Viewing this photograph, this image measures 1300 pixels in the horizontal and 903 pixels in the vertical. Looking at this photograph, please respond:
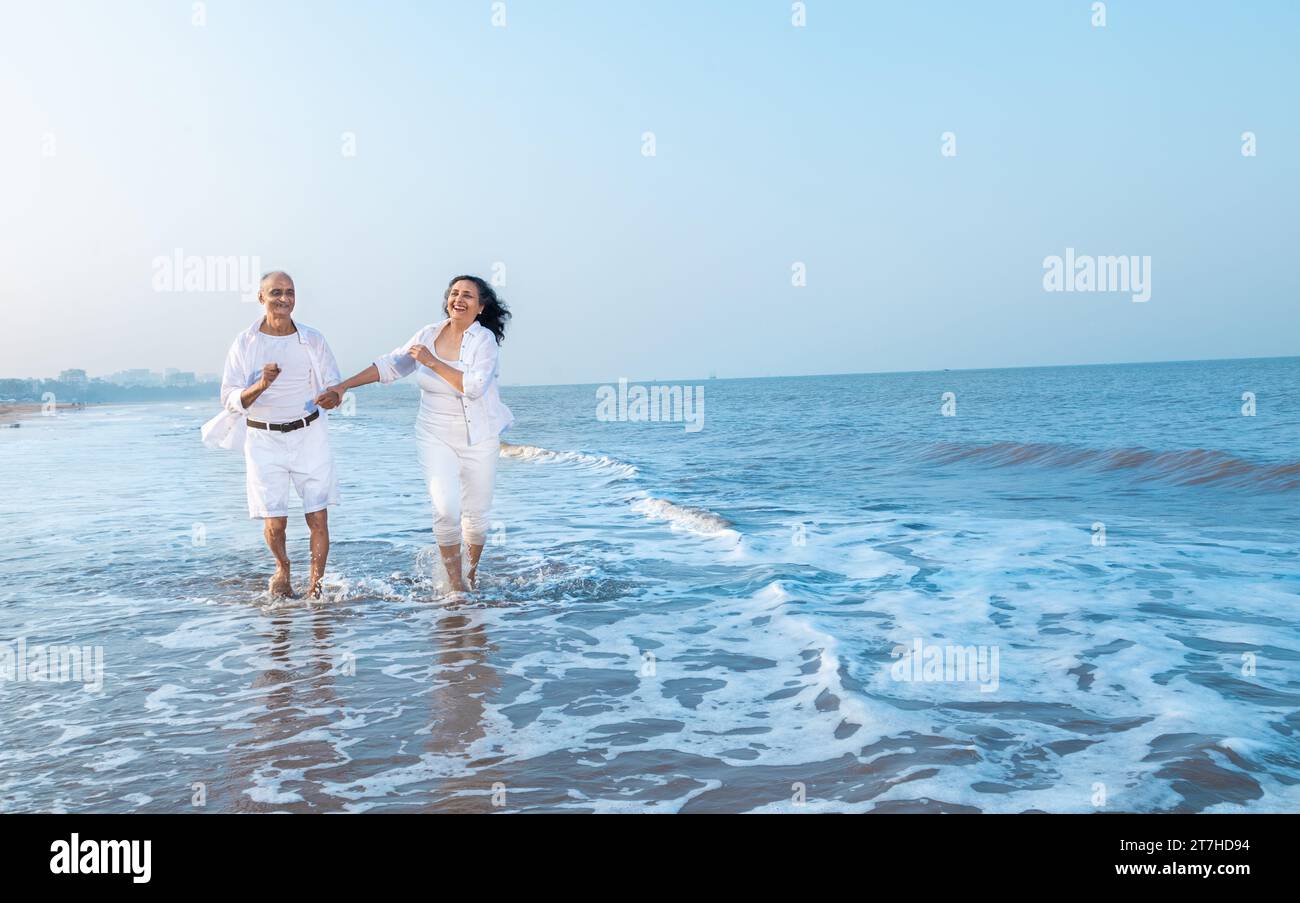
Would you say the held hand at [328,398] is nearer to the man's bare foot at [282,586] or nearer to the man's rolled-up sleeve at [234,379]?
the man's rolled-up sleeve at [234,379]

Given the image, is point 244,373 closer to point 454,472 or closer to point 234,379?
point 234,379

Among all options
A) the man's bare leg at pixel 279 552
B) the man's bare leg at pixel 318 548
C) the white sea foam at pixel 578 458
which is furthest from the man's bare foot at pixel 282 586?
the white sea foam at pixel 578 458

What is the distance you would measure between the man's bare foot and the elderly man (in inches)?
0.4

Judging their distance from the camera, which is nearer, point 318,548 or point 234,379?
point 234,379

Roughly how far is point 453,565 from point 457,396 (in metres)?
1.40

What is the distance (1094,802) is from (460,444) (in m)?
4.77

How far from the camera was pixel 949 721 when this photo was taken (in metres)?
4.39

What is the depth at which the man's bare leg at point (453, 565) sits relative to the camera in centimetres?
722

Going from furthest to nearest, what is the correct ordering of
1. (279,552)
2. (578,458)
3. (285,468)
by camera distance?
(578,458)
(279,552)
(285,468)

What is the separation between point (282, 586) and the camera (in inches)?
284

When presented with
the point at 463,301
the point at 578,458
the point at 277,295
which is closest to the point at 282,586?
the point at 277,295

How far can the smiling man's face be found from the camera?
257 inches
